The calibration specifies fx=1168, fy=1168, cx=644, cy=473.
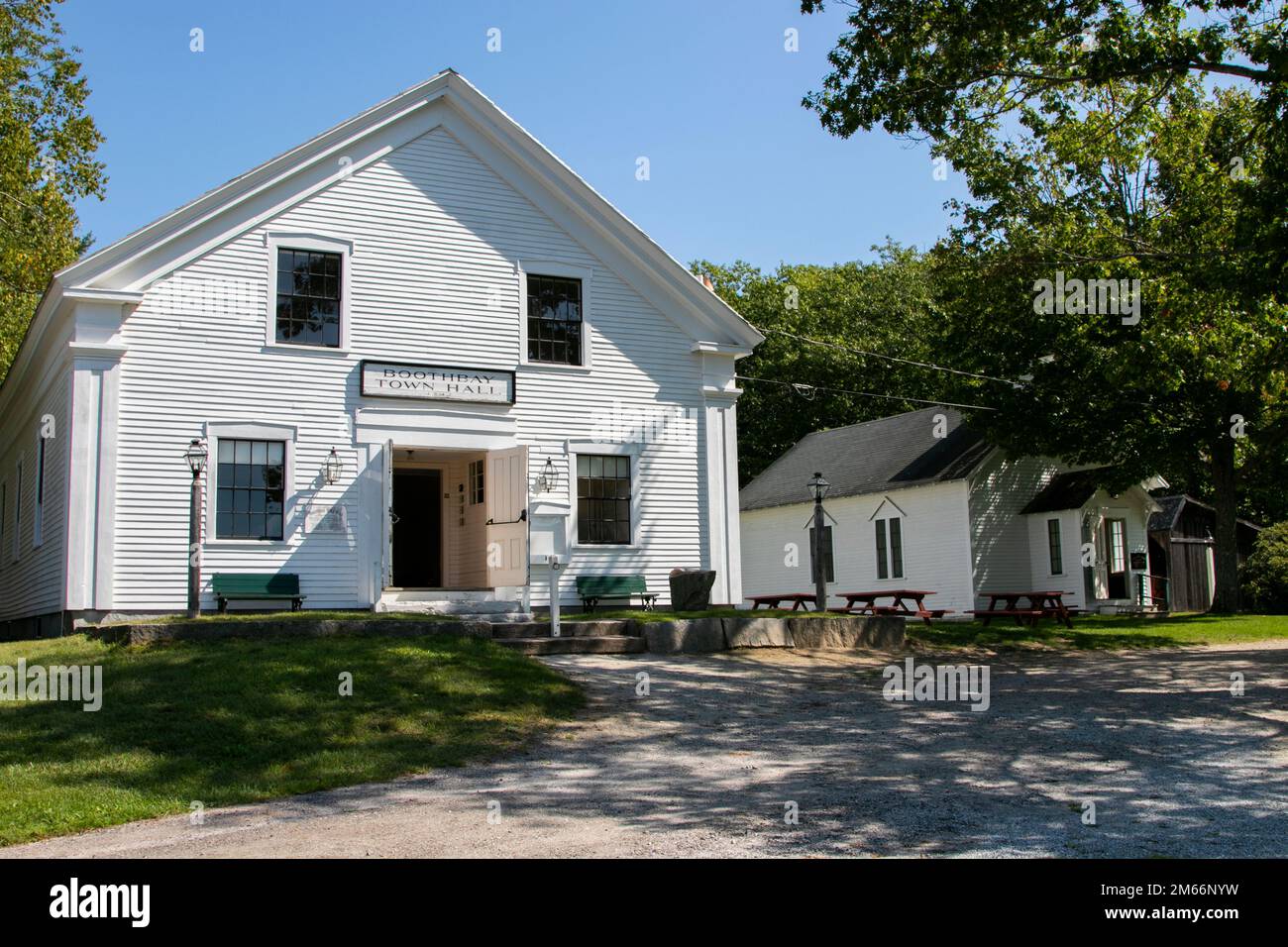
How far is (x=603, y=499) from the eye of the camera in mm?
20484

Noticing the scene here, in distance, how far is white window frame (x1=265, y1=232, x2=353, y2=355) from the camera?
18.4 metres

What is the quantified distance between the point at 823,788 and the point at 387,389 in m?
12.3

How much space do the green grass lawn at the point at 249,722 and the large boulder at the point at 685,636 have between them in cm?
280

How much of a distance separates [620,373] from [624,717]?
10.1 m

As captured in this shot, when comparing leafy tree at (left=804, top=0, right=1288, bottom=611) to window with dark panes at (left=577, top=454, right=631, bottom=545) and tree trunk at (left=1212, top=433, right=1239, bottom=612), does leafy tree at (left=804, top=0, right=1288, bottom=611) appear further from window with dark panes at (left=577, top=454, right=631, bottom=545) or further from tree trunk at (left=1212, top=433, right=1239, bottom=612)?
window with dark panes at (left=577, top=454, right=631, bottom=545)

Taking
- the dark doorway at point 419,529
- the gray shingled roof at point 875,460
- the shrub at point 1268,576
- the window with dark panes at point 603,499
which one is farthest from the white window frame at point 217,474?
the shrub at point 1268,576

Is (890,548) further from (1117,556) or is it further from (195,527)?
(195,527)

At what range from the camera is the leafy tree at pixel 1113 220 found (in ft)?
53.0

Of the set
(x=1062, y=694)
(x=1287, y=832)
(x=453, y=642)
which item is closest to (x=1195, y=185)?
(x=1062, y=694)

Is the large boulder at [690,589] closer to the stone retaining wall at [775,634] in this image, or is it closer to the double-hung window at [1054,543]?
the stone retaining wall at [775,634]

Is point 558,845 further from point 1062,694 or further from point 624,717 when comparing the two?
point 1062,694

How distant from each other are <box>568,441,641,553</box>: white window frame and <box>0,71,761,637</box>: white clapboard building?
6 cm

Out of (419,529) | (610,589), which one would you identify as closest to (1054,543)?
(610,589)

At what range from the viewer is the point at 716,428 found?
2147cm
